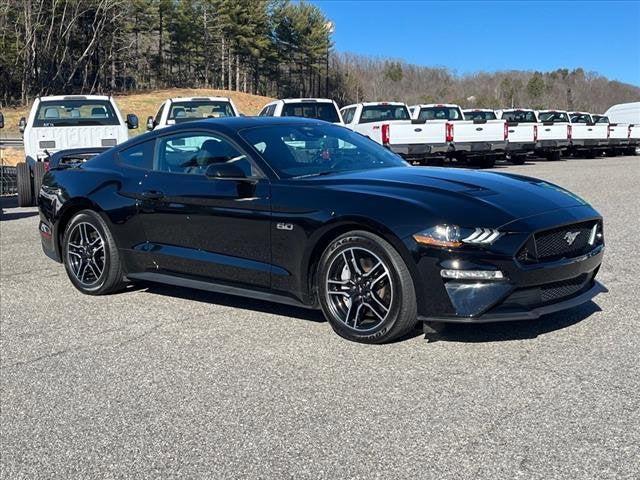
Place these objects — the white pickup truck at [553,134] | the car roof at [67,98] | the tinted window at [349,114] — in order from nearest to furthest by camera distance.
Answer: the car roof at [67,98] → the tinted window at [349,114] → the white pickup truck at [553,134]

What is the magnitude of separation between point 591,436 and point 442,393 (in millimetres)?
795

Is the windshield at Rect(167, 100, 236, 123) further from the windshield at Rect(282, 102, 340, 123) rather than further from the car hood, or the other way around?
the car hood

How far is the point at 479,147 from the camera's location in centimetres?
2050

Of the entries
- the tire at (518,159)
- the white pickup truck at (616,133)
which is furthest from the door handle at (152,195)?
the white pickup truck at (616,133)

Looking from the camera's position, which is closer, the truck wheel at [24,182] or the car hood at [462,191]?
the car hood at [462,191]

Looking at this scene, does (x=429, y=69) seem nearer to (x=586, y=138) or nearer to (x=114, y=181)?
(x=586, y=138)

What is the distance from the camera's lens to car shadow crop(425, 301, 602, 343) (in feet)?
14.5

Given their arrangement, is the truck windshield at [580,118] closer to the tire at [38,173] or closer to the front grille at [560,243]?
the tire at [38,173]

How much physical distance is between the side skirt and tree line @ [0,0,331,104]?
228 ft

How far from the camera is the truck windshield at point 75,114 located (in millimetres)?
12969

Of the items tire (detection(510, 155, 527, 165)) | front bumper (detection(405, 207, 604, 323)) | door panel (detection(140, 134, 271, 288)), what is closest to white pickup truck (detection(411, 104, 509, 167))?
tire (detection(510, 155, 527, 165))

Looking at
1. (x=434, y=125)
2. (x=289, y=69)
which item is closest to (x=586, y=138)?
(x=434, y=125)

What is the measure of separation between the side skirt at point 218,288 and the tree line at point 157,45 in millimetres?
69507

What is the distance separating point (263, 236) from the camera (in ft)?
15.9
